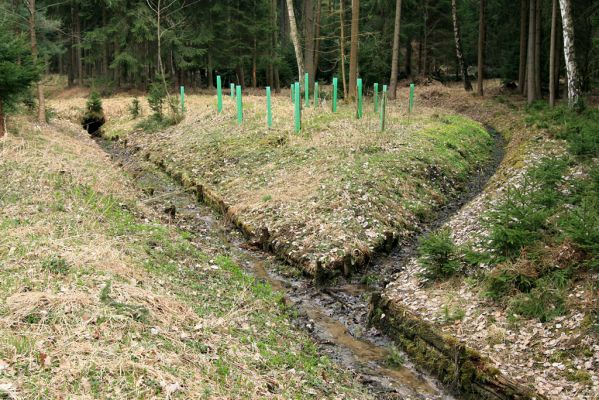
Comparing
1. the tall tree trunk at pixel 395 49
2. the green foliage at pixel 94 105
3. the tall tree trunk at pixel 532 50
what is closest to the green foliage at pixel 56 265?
the green foliage at pixel 94 105

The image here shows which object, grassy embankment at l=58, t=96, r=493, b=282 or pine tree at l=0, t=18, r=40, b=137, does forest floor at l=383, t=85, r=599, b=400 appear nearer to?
grassy embankment at l=58, t=96, r=493, b=282

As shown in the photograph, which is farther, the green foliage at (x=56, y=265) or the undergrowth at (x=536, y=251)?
the undergrowth at (x=536, y=251)

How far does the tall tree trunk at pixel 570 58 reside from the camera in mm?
17016

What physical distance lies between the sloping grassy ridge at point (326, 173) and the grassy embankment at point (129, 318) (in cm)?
201

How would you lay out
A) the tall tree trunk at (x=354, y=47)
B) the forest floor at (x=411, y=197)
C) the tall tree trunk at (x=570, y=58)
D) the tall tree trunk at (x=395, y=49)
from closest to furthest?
the forest floor at (x=411, y=197) → the tall tree trunk at (x=570, y=58) → the tall tree trunk at (x=354, y=47) → the tall tree trunk at (x=395, y=49)

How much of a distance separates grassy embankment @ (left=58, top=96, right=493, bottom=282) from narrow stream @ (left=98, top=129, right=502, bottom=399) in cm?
36

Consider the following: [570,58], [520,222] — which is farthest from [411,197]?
[570,58]

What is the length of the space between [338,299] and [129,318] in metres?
4.13

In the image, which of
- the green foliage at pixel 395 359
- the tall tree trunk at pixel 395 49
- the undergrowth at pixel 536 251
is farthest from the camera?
the tall tree trunk at pixel 395 49

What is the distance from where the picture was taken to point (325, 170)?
542 inches

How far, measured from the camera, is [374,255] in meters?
10.4

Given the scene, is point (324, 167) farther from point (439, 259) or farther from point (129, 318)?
point (129, 318)

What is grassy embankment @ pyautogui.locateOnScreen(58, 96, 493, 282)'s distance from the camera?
1093 cm

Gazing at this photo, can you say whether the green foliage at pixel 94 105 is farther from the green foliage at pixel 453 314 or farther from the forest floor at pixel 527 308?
the green foliage at pixel 453 314
